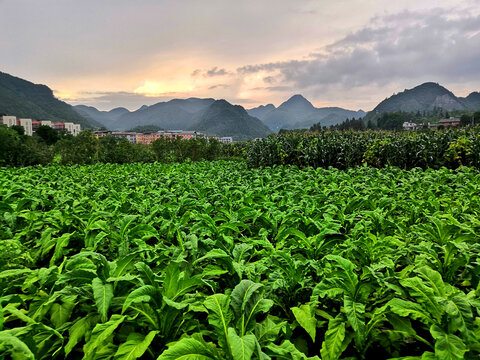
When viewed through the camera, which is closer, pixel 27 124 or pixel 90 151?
pixel 90 151

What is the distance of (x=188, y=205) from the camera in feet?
13.6

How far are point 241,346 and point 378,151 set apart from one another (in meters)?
14.5

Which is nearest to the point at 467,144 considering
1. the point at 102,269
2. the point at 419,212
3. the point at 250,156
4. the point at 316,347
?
the point at 250,156

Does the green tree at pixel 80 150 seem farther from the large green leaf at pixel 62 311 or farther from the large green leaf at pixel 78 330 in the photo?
the large green leaf at pixel 78 330

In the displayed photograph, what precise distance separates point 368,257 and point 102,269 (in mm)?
2004

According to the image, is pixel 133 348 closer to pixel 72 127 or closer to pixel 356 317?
pixel 356 317

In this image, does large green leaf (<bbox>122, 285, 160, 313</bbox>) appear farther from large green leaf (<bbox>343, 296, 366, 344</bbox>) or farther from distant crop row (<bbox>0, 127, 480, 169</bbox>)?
distant crop row (<bbox>0, 127, 480, 169</bbox>)

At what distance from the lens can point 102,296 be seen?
172 centimetres

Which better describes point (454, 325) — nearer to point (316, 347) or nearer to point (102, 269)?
point (316, 347)

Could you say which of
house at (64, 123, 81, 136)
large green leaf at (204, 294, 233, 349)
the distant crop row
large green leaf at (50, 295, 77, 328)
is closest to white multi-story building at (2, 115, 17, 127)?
house at (64, 123, 81, 136)

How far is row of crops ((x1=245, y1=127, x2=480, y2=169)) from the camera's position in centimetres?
1269

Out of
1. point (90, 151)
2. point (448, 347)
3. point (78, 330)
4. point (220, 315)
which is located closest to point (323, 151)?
point (448, 347)

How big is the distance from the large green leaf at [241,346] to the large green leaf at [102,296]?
75 cm

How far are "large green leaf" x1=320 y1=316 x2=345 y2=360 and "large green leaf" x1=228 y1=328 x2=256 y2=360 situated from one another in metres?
0.53
